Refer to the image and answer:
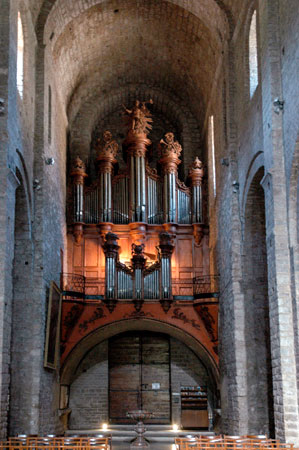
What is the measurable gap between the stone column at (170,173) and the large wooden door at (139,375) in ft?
17.6

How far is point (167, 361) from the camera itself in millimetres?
26156

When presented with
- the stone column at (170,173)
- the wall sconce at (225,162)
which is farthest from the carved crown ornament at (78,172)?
the wall sconce at (225,162)

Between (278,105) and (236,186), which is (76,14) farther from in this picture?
(278,105)

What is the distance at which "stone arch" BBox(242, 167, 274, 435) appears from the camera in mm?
18406

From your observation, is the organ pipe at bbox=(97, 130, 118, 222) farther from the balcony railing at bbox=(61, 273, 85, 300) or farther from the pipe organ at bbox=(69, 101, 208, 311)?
the balcony railing at bbox=(61, 273, 85, 300)

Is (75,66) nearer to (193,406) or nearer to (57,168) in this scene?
(57,168)

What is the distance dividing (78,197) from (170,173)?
12.2 ft

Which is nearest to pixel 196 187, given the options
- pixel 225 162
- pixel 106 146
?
pixel 106 146

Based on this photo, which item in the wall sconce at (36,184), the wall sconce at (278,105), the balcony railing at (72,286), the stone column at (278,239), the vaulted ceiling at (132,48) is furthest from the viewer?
the balcony railing at (72,286)

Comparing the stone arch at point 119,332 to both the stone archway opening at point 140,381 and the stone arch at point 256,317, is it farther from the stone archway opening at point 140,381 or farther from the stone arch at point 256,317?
the stone arch at point 256,317

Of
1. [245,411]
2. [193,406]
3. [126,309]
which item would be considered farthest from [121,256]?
Answer: [245,411]

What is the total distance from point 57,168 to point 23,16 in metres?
5.90

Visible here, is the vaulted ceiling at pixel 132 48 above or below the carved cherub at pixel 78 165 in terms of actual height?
above

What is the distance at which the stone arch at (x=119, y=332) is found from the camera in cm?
2230
